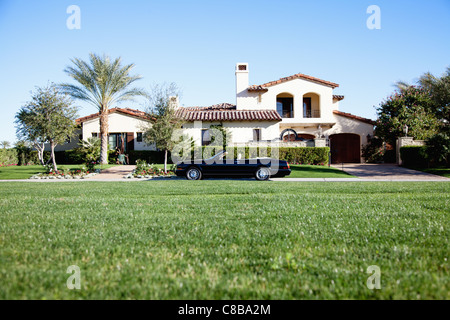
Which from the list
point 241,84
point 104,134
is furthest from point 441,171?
point 104,134

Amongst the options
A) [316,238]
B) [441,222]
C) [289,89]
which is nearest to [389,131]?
[289,89]

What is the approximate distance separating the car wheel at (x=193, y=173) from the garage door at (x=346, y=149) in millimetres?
17958

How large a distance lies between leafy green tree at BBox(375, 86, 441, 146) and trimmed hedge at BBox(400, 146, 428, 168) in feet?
10.2

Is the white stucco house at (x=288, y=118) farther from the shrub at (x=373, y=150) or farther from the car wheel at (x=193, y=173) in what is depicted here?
the car wheel at (x=193, y=173)

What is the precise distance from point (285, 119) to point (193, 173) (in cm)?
1666

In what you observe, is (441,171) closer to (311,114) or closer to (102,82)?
(311,114)

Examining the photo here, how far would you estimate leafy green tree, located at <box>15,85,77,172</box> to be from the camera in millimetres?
15789

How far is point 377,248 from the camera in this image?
3262mm

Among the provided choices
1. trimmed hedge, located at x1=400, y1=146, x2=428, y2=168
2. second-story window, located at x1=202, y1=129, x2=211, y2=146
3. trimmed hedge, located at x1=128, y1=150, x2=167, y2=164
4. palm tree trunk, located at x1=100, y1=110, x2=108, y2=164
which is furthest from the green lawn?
palm tree trunk, located at x1=100, y1=110, x2=108, y2=164

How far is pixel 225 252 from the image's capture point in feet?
10.3

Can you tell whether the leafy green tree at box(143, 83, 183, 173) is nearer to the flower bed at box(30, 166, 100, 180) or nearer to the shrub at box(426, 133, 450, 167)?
the flower bed at box(30, 166, 100, 180)

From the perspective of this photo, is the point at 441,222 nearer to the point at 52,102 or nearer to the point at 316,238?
the point at 316,238
